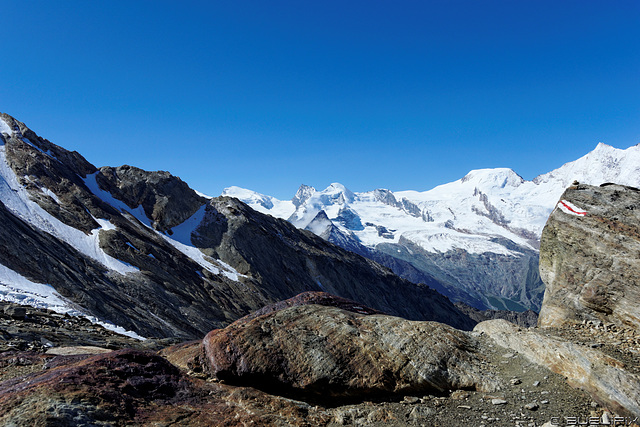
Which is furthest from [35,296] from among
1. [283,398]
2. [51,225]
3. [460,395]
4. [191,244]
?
[191,244]

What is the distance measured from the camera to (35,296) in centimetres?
3475

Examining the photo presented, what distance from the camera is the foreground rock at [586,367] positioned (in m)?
9.77

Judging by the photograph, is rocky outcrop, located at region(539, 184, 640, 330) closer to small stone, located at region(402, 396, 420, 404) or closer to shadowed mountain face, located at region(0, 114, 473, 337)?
small stone, located at region(402, 396, 420, 404)

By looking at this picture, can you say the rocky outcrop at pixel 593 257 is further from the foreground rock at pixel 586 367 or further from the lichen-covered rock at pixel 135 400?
the lichen-covered rock at pixel 135 400

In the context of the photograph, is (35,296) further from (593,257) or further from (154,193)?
(154,193)

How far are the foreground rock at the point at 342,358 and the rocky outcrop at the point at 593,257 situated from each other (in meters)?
5.69

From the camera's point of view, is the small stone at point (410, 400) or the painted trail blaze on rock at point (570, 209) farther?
the painted trail blaze on rock at point (570, 209)

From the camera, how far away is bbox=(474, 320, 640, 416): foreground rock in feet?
32.1

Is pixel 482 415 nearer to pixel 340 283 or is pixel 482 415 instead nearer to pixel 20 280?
pixel 20 280

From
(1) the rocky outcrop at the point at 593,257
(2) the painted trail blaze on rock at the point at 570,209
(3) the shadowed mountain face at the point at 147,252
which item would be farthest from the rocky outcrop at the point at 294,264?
(2) the painted trail blaze on rock at the point at 570,209

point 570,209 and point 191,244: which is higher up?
point 570,209

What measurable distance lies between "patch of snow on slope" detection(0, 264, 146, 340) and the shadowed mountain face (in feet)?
0.78

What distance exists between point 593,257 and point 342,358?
1203 cm

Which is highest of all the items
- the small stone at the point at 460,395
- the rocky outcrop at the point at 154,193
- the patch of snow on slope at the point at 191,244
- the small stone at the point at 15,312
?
the rocky outcrop at the point at 154,193
